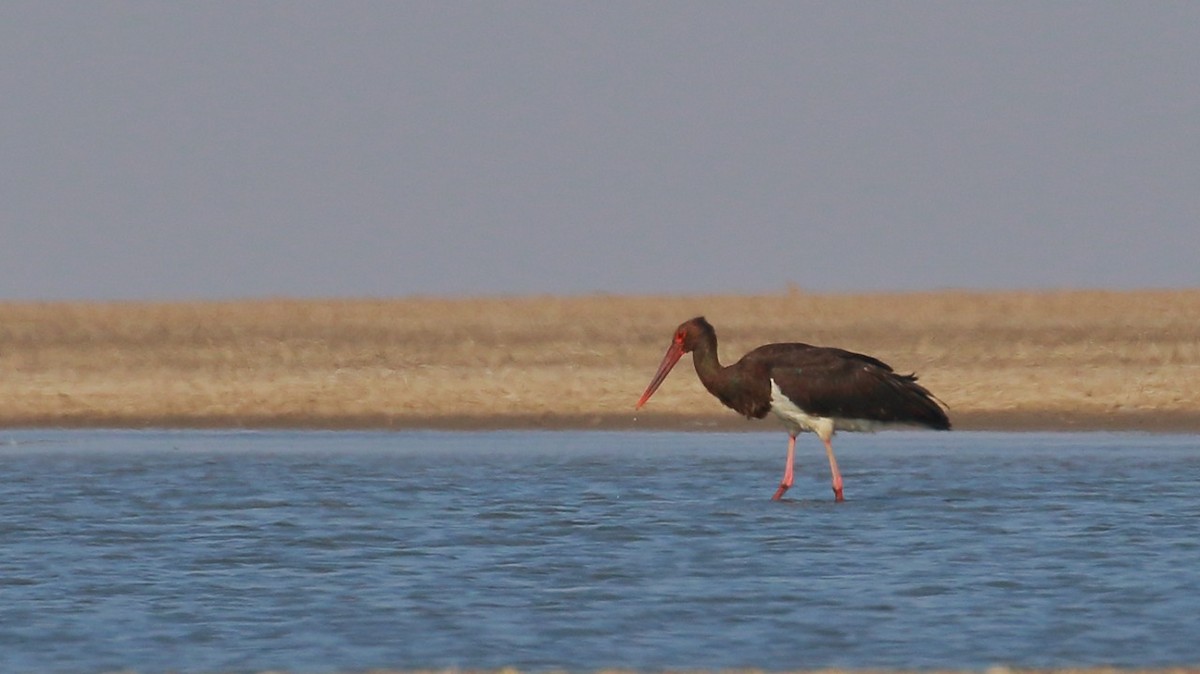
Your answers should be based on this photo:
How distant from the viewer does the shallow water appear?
9883 millimetres

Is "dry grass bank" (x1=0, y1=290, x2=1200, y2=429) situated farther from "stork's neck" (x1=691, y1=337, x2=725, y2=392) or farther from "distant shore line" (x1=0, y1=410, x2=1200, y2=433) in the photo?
"stork's neck" (x1=691, y1=337, x2=725, y2=392)

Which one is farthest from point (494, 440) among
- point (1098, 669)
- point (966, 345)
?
point (1098, 669)

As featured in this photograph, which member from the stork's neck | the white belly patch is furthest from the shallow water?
the stork's neck

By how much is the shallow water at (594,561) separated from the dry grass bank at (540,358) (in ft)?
17.6

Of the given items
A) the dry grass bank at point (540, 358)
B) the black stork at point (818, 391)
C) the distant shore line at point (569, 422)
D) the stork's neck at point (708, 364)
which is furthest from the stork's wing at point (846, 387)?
the dry grass bank at point (540, 358)

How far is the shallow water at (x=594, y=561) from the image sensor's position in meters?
9.88

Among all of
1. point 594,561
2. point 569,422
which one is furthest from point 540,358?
point 594,561

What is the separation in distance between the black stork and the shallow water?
2.08ft

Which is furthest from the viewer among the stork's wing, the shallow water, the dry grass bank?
the dry grass bank

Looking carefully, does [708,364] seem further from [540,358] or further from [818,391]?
[540,358]

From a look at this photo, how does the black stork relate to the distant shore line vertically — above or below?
above

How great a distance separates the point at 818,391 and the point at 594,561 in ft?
14.3

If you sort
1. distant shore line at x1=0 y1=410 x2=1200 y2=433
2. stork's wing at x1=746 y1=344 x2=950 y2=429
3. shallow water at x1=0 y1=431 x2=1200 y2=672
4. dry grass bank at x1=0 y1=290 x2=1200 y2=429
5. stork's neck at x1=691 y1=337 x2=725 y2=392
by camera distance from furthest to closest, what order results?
dry grass bank at x1=0 y1=290 x2=1200 y2=429
distant shore line at x1=0 y1=410 x2=1200 y2=433
stork's neck at x1=691 y1=337 x2=725 y2=392
stork's wing at x1=746 y1=344 x2=950 y2=429
shallow water at x1=0 y1=431 x2=1200 y2=672

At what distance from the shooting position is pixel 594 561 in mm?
12758
